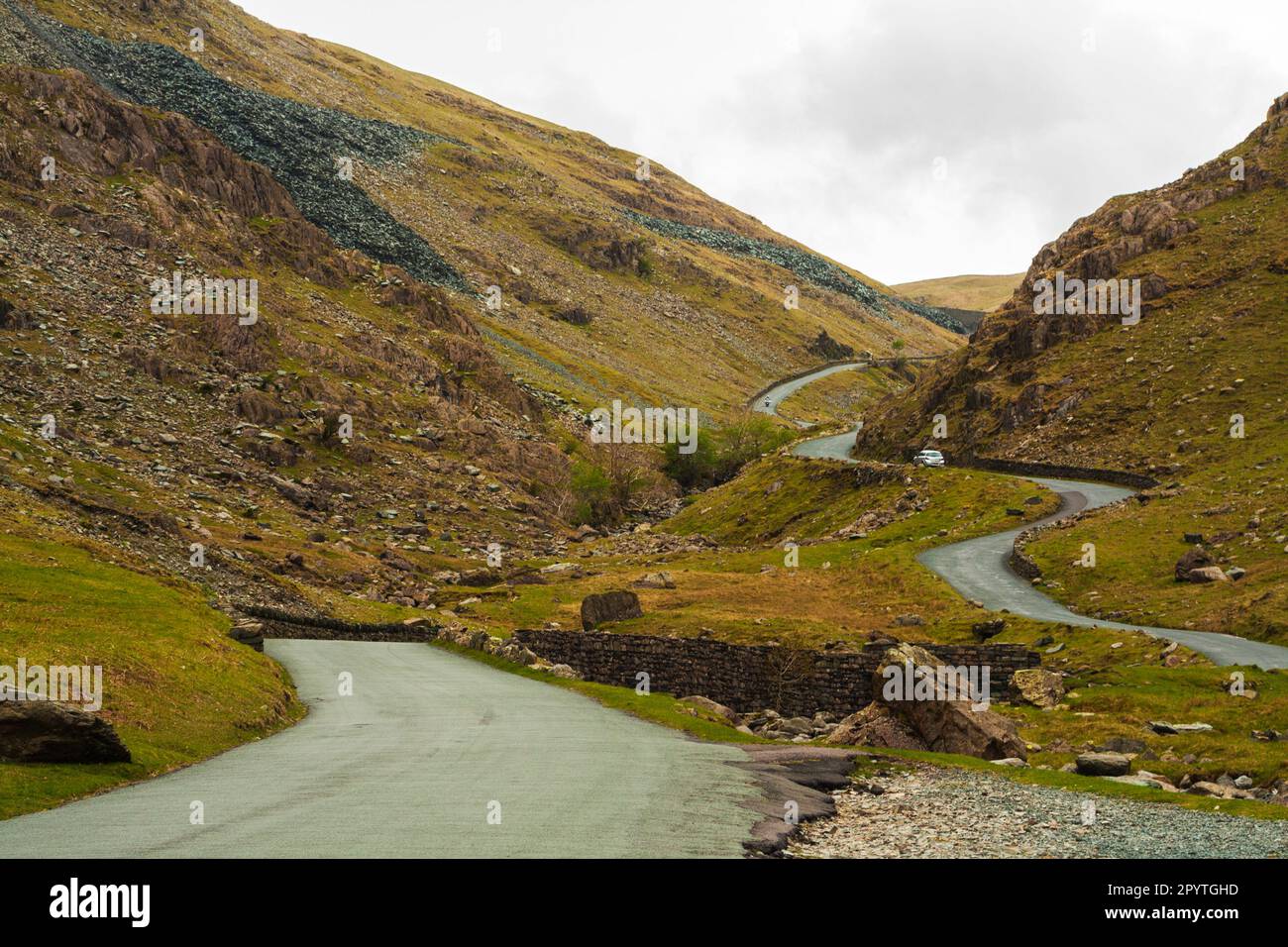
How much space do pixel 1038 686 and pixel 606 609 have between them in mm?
27537

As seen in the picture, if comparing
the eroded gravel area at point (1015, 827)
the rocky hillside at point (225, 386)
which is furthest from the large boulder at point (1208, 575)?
the rocky hillside at point (225, 386)

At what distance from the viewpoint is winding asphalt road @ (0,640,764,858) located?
52.9 feet

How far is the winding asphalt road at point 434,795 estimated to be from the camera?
16.1 m

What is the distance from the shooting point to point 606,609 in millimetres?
60188

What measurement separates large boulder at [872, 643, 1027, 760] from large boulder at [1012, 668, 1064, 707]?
20.9 ft

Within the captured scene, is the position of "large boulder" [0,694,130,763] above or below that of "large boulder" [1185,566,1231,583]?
below

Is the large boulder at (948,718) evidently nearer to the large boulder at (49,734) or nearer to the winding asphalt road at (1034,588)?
the winding asphalt road at (1034,588)

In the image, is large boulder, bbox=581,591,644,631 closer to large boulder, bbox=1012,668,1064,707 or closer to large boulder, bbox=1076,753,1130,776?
large boulder, bbox=1012,668,1064,707

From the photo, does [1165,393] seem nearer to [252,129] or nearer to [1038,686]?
[1038,686]

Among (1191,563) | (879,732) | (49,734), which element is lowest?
(879,732)

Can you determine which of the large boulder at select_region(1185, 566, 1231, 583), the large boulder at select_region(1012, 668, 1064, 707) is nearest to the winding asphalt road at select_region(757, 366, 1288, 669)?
the large boulder at select_region(1185, 566, 1231, 583)

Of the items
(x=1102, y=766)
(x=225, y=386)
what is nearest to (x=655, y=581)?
(x=1102, y=766)

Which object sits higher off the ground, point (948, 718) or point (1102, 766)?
point (948, 718)

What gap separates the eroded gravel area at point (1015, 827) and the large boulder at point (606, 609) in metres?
35.6
